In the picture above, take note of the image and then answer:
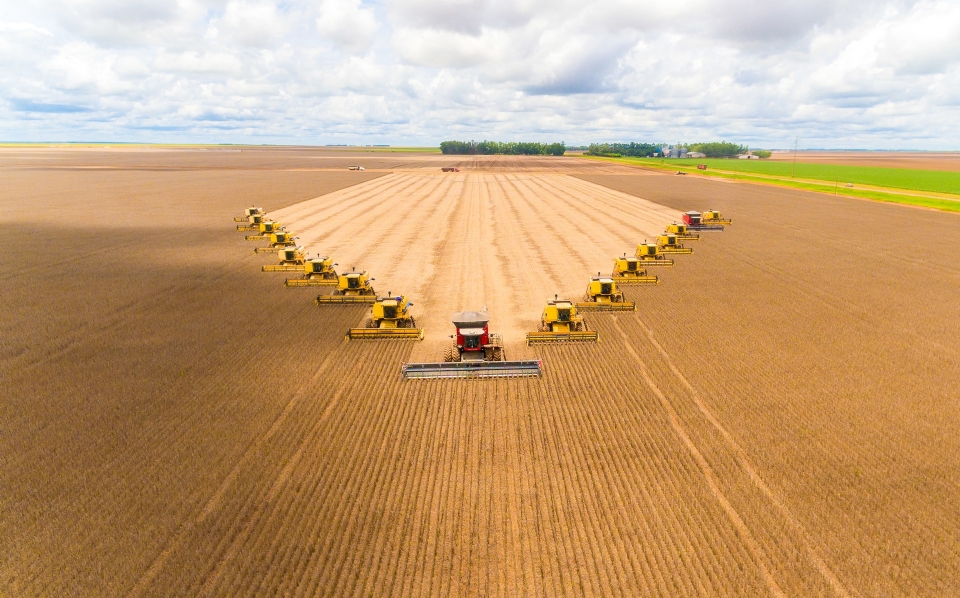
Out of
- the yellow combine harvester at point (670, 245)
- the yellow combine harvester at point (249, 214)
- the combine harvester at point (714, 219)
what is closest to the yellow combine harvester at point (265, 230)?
the yellow combine harvester at point (249, 214)

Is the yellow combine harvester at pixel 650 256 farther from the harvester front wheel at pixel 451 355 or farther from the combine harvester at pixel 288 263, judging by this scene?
the combine harvester at pixel 288 263

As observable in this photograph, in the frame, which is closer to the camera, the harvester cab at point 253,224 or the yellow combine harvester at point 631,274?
the yellow combine harvester at point 631,274

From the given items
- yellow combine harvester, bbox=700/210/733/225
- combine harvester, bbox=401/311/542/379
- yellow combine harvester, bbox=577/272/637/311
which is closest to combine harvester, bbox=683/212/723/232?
yellow combine harvester, bbox=700/210/733/225

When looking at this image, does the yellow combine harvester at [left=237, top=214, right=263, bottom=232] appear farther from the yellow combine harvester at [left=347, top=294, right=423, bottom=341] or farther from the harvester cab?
the yellow combine harvester at [left=347, top=294, right=423, bottom=341]

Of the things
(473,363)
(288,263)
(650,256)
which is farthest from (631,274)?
(288,263)

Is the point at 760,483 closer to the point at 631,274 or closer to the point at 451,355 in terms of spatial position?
the point at 451,355

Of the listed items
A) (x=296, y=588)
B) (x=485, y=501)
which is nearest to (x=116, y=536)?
(x=296, y=588)
